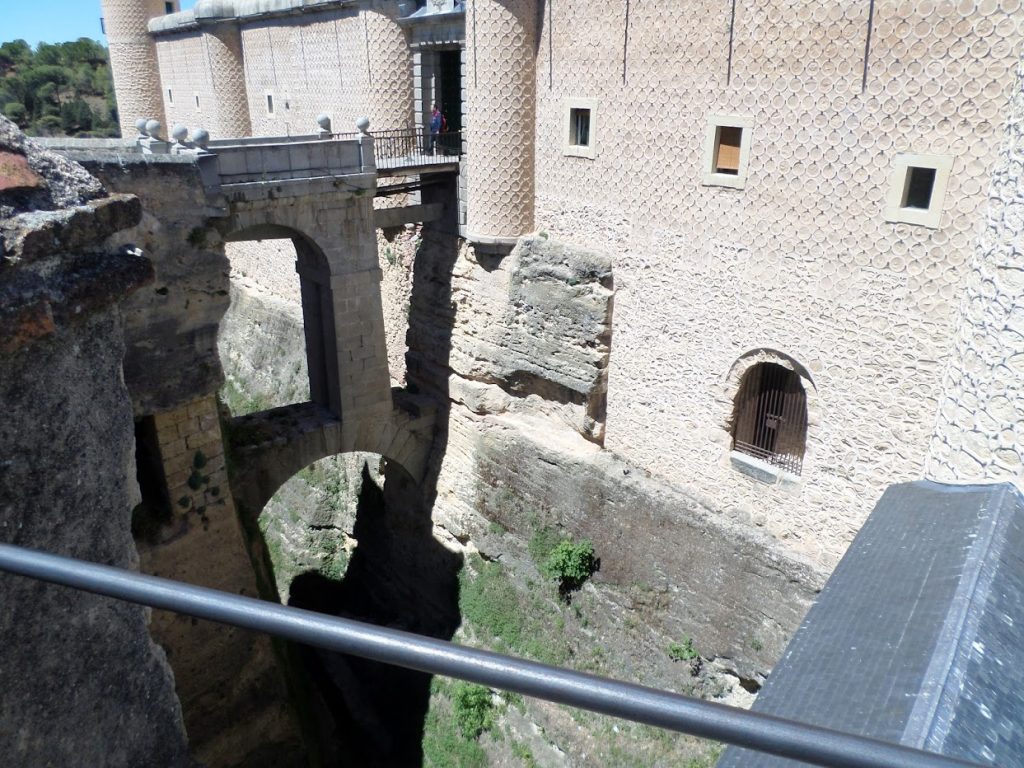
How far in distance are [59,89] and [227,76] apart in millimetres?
36615

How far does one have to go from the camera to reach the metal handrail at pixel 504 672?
0.89m

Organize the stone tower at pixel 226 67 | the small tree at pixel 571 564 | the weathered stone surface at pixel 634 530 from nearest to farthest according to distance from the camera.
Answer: the weathered stone surface at pixel 634 530 < the small tree at pixel 571 564 < the stone tower at pixel 226 67

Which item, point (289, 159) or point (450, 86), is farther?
point (450, 86)

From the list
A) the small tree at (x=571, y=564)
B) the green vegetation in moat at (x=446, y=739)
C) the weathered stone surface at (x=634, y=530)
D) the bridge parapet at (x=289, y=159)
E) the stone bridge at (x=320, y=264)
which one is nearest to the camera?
the weathered stone surface at (x=634, y=530)

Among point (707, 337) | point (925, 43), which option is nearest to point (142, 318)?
point (707, 337)

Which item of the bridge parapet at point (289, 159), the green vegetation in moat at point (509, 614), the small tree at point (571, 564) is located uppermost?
the bridge parapet at point (289, 159)

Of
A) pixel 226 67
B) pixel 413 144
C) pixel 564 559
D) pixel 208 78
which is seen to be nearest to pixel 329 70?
pixel 413 144

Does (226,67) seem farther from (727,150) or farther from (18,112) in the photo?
(18,112)

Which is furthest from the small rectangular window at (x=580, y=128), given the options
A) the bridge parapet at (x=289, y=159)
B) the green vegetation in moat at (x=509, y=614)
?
the green vegetation in moat at (x=509, y=614)

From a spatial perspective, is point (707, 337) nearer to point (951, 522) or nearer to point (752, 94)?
point (752, 94)

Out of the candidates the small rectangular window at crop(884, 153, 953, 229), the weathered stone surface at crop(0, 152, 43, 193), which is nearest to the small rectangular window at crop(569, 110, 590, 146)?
the small rectangular window at crop(884, 153, 953, 229)

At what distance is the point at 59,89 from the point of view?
45250 mm

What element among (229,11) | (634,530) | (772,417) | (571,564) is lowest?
(571,564)

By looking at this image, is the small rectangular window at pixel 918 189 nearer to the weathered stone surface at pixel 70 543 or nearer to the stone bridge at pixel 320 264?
the stone bridge at pixel 320 264
